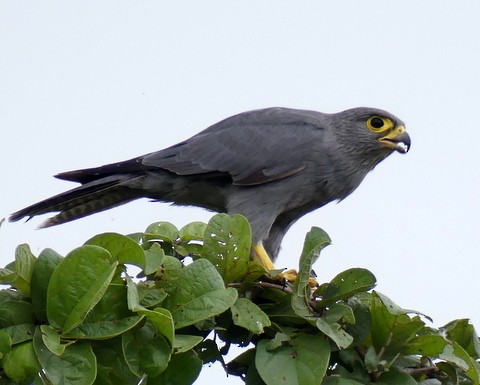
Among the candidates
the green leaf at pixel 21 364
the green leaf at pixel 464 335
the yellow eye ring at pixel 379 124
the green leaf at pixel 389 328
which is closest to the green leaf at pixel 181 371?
the green leaf at pixel 21 364

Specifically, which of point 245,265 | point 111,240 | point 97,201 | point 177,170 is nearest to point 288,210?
point 177,170

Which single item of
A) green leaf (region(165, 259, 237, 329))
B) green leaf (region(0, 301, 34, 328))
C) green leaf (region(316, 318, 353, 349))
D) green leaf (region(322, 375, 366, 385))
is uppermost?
green leaf (region(0, 301, 34, 328))

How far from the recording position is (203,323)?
3.22 m

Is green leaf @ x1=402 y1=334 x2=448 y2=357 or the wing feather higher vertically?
the wing feather

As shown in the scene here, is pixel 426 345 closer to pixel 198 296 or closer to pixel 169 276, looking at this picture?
pixel 198 296

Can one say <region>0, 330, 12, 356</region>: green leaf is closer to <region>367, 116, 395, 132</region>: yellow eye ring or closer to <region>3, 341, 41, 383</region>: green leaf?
<region>3, 341, 41, 383</region>: green leaf

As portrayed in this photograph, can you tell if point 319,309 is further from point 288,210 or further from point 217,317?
point 288,210

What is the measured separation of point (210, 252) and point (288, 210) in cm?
255

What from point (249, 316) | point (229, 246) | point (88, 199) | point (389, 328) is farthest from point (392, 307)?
point (88, 199)

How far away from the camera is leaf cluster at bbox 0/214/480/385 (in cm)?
284

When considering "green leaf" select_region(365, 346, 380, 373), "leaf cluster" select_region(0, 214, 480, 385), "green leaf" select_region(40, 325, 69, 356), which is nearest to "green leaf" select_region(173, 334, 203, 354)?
"leaf cluster" select_region(0, 214, 480, 385)

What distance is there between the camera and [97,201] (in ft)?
18.7

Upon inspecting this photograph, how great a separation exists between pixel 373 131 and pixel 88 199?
2.27m

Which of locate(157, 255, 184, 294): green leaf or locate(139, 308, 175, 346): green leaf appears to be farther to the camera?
locate(157, 255, 184, 294): green leaf
